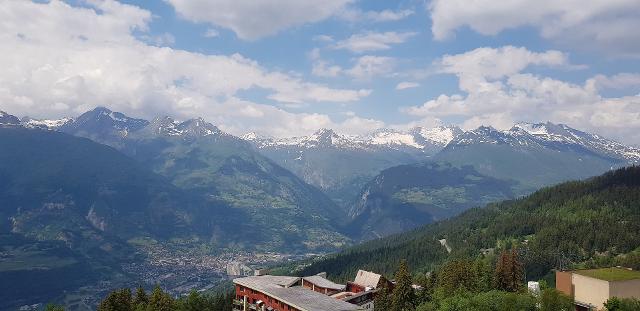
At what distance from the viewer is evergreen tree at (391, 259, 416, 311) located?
102 metres

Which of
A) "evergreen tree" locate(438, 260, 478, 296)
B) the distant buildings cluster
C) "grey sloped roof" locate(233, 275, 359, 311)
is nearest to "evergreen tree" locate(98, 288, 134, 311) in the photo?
the distant buildings cluster

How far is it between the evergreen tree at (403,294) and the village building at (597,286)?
29505 mm

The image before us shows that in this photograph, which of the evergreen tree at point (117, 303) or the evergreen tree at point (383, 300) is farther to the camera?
the evergreen tree at point (383, 300)

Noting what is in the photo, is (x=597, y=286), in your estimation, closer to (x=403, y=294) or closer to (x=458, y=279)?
(x=458, y=279)

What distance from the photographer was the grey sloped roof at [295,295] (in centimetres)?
9719

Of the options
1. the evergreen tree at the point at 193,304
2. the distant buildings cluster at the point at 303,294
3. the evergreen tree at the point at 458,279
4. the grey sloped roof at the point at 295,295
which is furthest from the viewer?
the evergreen tree at the point at 193,304

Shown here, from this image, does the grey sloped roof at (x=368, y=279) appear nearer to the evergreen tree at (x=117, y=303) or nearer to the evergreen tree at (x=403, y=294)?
the evergreen tree at (x=403, y=294)

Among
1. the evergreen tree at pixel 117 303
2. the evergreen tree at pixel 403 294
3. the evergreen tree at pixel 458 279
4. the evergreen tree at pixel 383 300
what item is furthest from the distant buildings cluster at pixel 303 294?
the evergreen tree at pixel 117 303

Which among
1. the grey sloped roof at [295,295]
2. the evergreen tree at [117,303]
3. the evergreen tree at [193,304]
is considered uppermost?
the grey sloped roof at [295,295]

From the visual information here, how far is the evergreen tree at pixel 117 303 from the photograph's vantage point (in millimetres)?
100875

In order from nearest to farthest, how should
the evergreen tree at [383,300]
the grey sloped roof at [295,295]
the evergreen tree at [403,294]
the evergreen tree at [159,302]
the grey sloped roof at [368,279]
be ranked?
the grey sloped roof at [295,295] → the evergreen tree at [159,302] → the evergreen tree at [403,294] → the evergreen tree at [383,300] → the grey sloped roof at [368,279]

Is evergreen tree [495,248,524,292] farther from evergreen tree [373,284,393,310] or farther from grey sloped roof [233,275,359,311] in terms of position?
grey sloped roof [233,275,359,311]

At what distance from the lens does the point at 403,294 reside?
10200cm

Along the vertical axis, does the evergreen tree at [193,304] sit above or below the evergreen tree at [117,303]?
below
